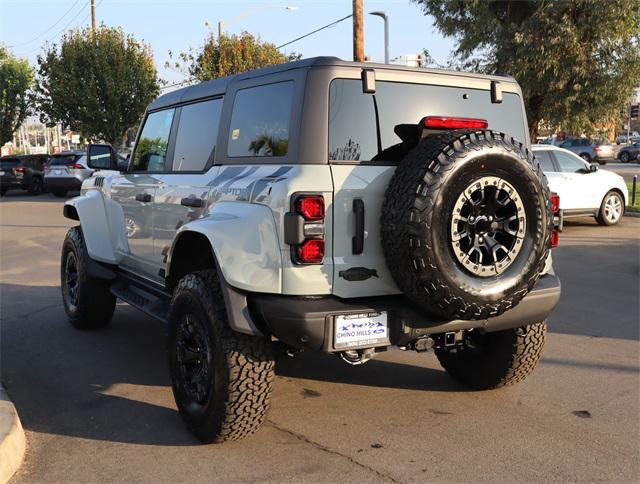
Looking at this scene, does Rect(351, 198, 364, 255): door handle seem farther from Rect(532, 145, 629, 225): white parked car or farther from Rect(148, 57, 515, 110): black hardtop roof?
Rect(532, 145, 629, 225): white parked car

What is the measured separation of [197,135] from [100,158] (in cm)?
162

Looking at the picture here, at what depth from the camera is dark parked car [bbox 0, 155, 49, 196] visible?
27.1 m

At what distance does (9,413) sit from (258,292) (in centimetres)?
165

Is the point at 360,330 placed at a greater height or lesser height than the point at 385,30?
lesser

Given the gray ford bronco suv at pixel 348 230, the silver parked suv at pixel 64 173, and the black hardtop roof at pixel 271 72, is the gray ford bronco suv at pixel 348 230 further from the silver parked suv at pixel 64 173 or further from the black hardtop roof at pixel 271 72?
Result: the silver parked suv at pixel 64 173

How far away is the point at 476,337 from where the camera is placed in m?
4.54

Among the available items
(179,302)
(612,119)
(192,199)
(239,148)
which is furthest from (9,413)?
(612,119)

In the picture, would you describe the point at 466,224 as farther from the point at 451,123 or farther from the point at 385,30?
the point at 385,30

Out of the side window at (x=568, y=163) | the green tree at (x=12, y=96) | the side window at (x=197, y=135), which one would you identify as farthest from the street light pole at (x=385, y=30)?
the green tree at (x=12, y=96)

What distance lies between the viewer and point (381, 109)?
3648 mm

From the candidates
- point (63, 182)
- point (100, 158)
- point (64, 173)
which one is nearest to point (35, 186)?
point (63, 182)

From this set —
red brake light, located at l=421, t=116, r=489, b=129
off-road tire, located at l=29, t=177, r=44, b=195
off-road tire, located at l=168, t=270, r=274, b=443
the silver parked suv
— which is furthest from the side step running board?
off-road tire, located at l=29, t=177, r=44, b=195

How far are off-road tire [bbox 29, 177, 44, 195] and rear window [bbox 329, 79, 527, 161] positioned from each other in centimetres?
2684

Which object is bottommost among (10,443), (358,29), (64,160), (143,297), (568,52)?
(10,443)
